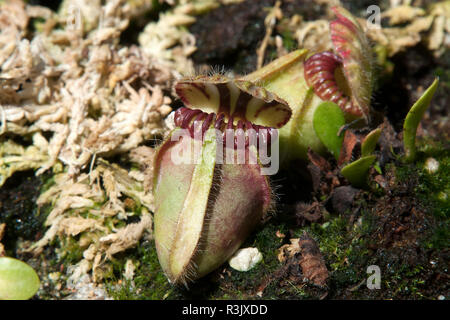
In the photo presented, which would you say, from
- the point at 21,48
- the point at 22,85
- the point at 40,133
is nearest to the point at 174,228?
the point at 40,133

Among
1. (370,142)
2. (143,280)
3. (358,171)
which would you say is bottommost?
(143,280)

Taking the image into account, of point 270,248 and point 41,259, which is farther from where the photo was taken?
point 41,259

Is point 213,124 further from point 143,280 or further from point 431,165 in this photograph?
point 431,165

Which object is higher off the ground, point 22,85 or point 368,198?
point 22,85

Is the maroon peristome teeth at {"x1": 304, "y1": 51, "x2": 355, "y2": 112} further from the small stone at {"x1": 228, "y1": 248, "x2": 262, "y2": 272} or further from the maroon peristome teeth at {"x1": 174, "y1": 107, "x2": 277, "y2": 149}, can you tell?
the small stone at {"x1": 228, "y1": 248, "x2": 262, "y2": 272}

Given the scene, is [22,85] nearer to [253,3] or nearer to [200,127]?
[200,127]

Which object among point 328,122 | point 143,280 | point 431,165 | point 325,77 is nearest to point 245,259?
point 143,280

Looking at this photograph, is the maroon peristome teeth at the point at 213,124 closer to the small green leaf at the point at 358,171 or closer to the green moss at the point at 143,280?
the small green leaf at the point at 358,171
